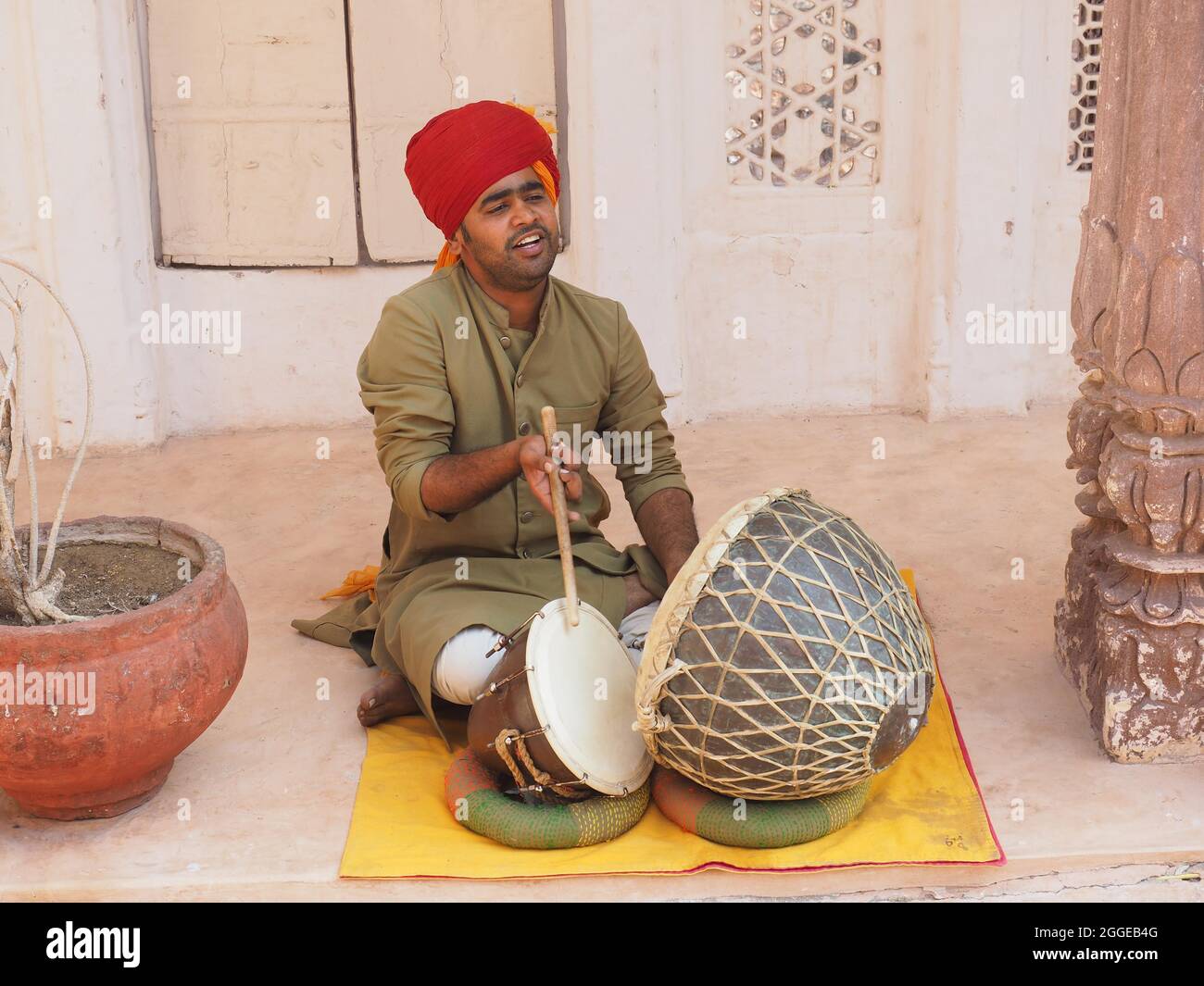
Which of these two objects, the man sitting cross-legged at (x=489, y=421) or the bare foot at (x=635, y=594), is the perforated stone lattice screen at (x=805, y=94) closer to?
the man sitting cross-legged at (x=489, y=421)

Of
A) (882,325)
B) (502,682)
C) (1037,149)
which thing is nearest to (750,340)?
(882,325)

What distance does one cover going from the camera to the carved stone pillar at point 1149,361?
3084 mm

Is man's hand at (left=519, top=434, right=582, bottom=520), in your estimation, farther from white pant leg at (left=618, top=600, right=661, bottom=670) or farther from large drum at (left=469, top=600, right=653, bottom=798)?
white pant leg at (left=618, top=600, right=661, bottom=670)

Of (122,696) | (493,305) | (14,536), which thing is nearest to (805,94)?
(493,305)

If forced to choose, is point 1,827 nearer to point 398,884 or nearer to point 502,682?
point 398,884

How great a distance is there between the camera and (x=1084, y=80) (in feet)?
19.3

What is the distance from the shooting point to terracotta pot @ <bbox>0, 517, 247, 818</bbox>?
2.94 meters

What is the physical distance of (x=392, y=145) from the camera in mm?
5961

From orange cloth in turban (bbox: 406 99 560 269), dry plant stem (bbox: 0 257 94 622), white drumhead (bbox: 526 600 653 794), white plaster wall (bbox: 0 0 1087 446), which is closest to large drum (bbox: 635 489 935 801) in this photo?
white drumhead (bbox: 526 600 653 794)

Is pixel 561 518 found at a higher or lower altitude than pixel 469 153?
lower

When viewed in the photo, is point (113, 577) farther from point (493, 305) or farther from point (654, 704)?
point (654, 704)

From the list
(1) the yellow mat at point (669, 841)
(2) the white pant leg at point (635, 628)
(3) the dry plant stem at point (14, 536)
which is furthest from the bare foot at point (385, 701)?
(3) the dry plant stem at point (14, 536)

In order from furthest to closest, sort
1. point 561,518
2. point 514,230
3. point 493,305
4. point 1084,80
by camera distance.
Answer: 1. point 1084,80
2. point 493,305
3. point 514,230
4. point 561,518

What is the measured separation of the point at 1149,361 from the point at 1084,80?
313 cm
